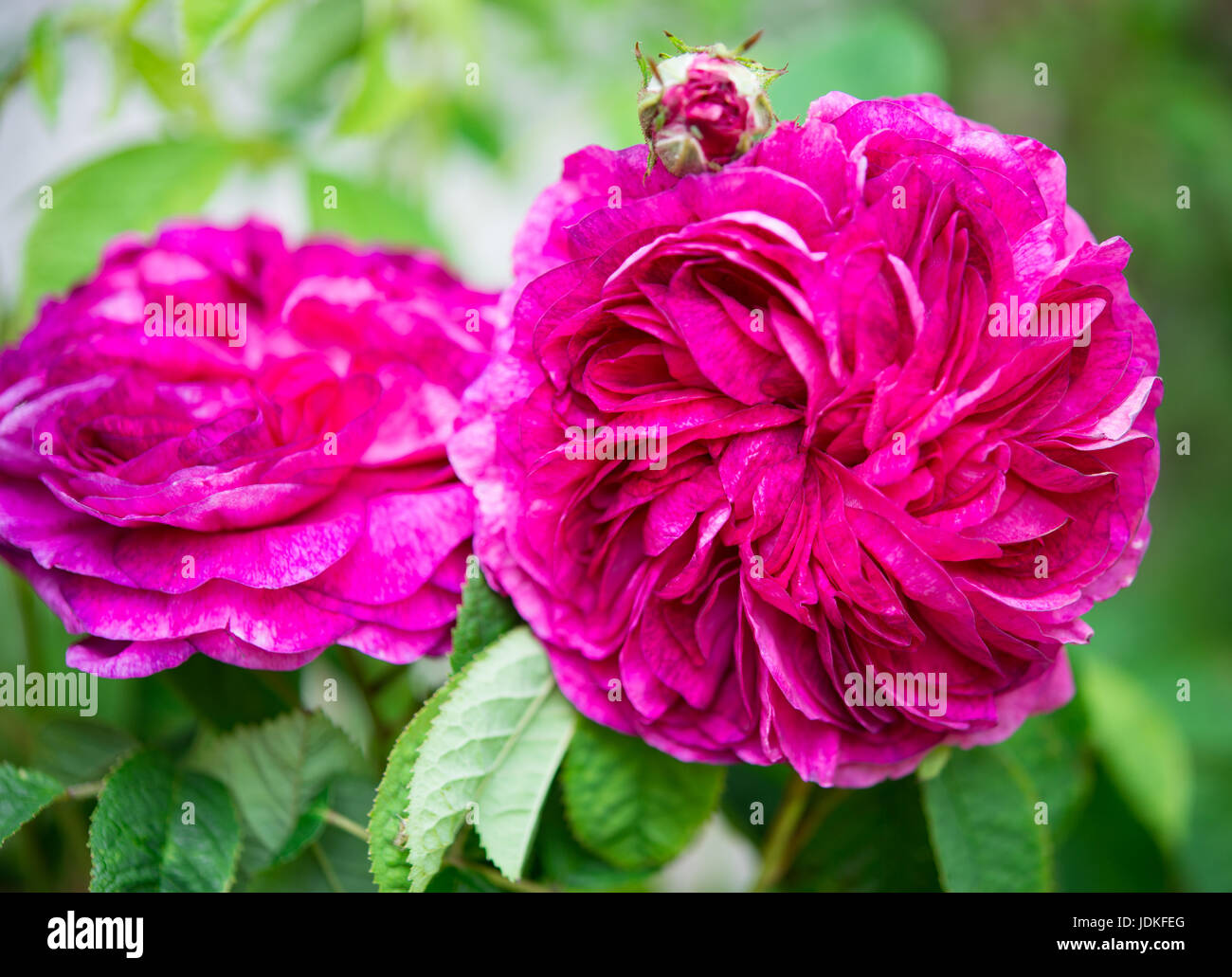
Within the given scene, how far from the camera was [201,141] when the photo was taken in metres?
0.52

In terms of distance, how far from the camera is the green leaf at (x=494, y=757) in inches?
11.7

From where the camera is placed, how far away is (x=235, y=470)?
0.29m

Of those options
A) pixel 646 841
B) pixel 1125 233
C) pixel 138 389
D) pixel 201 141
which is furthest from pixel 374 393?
pixel 1125 233

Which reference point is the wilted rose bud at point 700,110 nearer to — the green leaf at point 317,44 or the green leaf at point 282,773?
the green leaf at point 282,773

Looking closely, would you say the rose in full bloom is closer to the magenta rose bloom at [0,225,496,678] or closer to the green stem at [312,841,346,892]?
the magenta rose bloom at [0,225,496,678]

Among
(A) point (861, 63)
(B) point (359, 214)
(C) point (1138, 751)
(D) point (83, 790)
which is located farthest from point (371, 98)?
(C) point (1138, 751)

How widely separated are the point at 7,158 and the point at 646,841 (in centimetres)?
65

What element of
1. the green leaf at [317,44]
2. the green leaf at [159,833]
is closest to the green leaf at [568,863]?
the green leaf at [159,833]

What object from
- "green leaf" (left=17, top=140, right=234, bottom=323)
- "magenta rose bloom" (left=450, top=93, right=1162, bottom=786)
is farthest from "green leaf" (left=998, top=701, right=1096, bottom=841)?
"green leaf" (left=17, top=140, right=234, bottom=323)

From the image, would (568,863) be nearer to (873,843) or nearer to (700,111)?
(873,843)

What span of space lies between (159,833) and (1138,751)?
43 centimetres

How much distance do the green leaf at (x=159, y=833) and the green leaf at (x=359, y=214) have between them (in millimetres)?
300
